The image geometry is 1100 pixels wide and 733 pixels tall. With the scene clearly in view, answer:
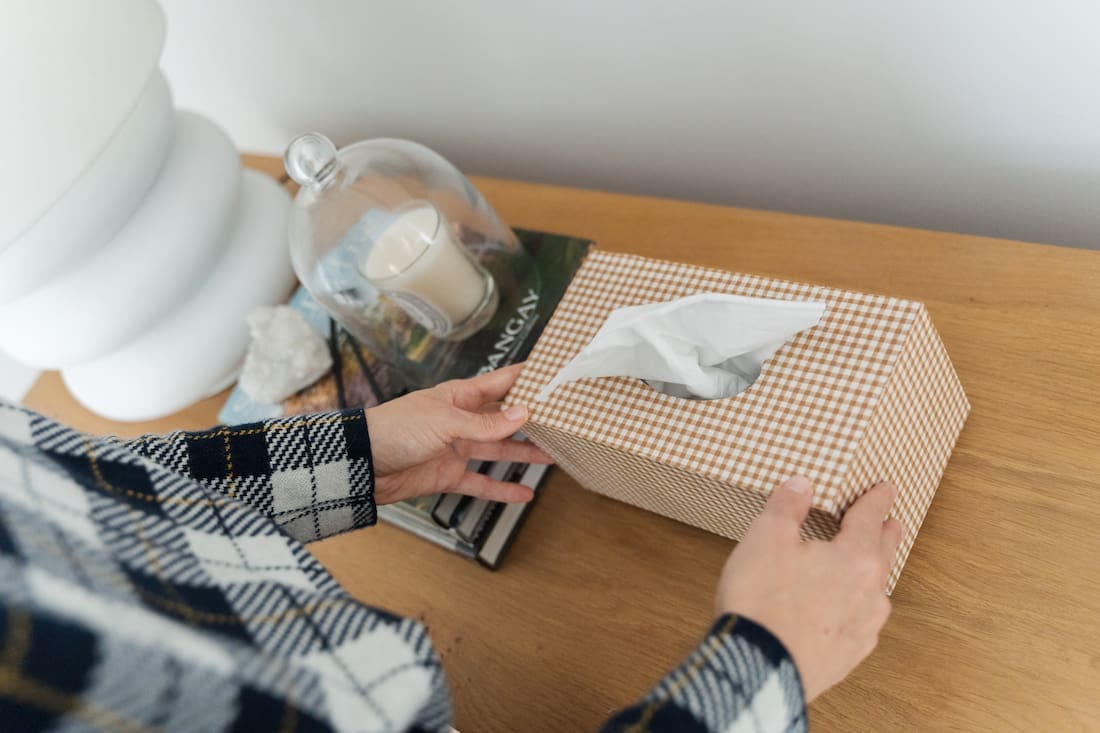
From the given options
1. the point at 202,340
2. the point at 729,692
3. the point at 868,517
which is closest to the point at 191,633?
the point at 729,692

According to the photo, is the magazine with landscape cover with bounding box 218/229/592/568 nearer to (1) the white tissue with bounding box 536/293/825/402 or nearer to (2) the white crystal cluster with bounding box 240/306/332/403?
(2) the white crystal cluster with bounding box 240/306/332/403

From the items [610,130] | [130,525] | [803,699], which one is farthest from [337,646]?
Answer: [610,130]

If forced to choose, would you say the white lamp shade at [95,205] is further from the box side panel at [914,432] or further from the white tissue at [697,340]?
the box side panel at [914,432]

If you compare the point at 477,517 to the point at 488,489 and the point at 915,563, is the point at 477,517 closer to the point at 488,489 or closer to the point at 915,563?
the point at 488,489

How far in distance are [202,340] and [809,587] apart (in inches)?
24.6

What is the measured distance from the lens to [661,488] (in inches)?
21.2

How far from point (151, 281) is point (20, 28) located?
0.23 metres

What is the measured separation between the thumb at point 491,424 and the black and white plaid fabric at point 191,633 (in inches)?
7.5

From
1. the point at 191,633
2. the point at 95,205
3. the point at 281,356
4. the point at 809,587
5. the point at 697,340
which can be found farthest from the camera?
the point at 281,356

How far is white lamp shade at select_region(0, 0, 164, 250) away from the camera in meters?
0.54

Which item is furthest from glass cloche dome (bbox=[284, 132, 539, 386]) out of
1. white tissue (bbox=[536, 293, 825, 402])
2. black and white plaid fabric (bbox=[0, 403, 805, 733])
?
black and white plaid fabric (bbox=[0, 403, 805, 733])

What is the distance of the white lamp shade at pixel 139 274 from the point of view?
69 centimetres

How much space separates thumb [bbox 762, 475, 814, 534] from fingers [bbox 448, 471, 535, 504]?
0.83ft

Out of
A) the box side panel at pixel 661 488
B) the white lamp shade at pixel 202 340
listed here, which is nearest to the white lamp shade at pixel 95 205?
the white lamp shade at pixel 202 340
